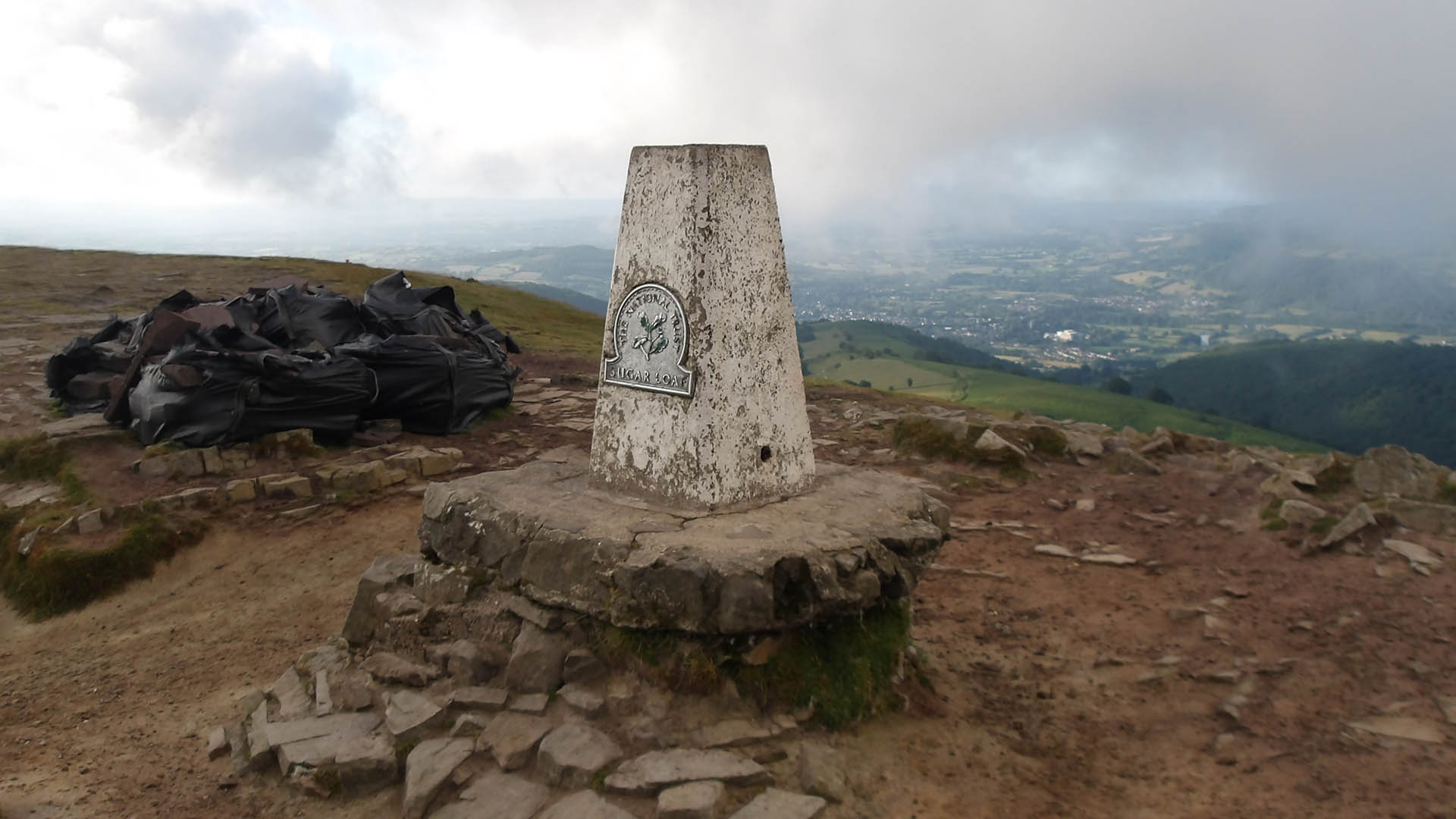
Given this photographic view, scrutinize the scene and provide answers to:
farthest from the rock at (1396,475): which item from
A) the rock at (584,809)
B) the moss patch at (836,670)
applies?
the rock at (584,809)

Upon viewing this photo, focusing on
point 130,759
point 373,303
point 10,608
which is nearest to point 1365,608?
point 130,759

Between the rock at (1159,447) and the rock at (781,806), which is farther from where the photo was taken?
the rock at (1159,447)

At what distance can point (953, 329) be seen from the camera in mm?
100125

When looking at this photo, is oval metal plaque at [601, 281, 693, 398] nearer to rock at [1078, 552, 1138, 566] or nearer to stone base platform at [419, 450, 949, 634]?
stone base platform at [419, 450, 949, 634]

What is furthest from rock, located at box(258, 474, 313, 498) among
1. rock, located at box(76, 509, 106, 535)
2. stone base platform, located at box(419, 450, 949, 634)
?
stone base platform, located at box(419, 450, 949, 634)

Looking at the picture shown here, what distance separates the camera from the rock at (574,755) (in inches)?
165

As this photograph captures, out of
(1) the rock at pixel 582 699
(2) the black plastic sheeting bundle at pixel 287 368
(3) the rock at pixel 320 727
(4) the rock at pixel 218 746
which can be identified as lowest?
(4) the rock at pixel 218 746

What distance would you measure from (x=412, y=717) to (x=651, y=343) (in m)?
2.65

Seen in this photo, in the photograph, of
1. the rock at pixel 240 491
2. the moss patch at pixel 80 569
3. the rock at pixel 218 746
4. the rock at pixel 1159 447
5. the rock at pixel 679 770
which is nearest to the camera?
the rock at pixel 679 770

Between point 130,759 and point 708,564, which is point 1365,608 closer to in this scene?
point 708,564

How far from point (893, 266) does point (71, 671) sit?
173743 mm

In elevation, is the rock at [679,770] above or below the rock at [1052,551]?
above

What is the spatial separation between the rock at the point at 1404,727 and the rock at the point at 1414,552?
Answer: 8.17ft

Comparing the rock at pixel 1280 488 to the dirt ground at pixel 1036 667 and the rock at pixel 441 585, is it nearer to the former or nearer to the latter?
the dirt ground at pixel 1036 667
